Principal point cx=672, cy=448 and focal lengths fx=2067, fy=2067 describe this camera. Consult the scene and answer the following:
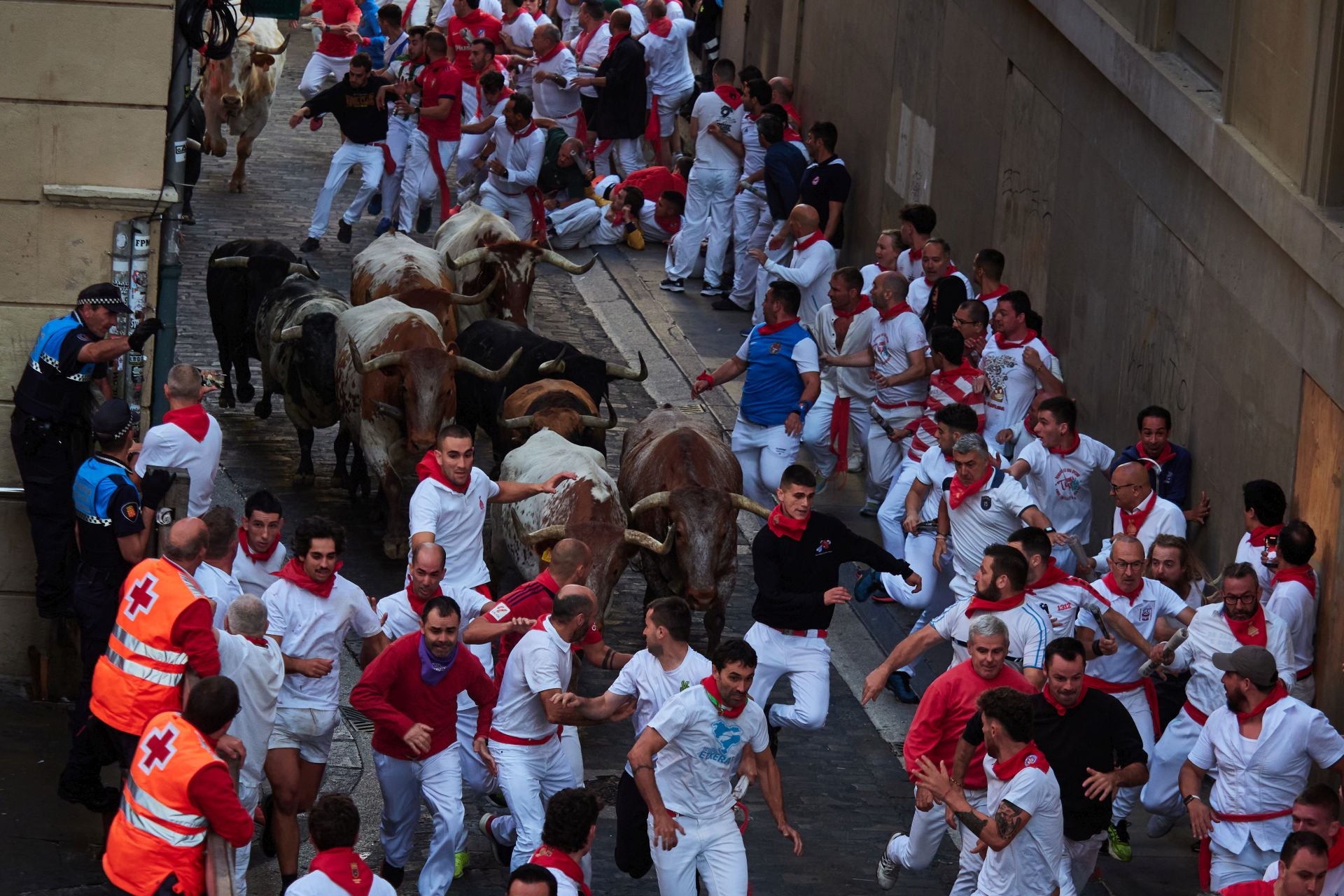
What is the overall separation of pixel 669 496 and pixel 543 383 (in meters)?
2.57

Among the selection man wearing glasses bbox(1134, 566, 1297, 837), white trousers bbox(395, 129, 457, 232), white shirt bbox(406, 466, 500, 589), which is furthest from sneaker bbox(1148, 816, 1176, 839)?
white trousers bbox(395, 129, 457, 232)

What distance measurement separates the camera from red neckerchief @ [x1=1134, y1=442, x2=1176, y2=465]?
1312 cm

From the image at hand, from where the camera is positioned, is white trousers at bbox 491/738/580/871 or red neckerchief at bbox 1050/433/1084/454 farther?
red neckerchief at bbox 1050/433/1084/454

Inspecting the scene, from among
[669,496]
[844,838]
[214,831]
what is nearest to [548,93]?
[669,496]

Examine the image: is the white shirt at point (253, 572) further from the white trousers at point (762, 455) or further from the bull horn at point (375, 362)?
the white trousers at point (762, 455)

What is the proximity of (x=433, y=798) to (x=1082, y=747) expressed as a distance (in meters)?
3.02

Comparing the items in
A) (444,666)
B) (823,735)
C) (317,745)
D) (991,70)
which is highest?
(991,70)

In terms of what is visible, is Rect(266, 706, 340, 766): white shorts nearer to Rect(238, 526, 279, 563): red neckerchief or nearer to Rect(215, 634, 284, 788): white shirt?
Rect(215, 634, 284, 788): white shirt

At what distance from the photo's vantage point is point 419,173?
21594 mm

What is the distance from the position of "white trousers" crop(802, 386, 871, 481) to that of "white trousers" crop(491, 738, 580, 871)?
5585mm

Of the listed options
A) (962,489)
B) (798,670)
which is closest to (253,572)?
(798,670)

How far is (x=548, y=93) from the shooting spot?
23906 mm

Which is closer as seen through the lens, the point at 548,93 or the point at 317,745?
the point at 317,745

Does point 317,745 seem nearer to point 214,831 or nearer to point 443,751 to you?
point 443,751
